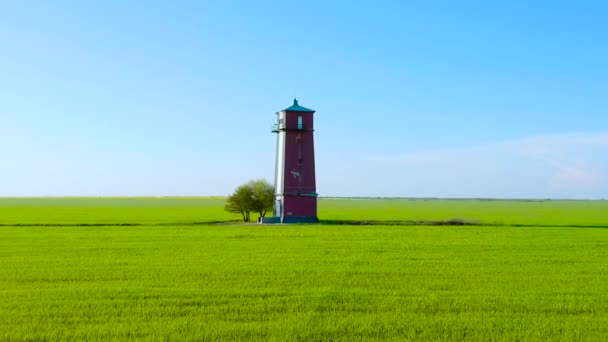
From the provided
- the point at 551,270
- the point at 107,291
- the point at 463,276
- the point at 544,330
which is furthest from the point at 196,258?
the point at 544,330

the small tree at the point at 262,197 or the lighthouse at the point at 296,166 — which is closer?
the lighthouse at the point at 296,166

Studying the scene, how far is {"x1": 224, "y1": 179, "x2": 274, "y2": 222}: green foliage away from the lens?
201 ft

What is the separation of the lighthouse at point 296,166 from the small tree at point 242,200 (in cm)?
832

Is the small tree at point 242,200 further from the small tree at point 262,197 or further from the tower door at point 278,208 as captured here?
the tower door at point 278,208

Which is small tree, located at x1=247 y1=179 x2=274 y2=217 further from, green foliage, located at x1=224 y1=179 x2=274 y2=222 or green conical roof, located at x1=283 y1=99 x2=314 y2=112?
green conical roof, located at x1=283 y1=99 x2=314 y2=112

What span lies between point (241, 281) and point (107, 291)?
11.8 feet

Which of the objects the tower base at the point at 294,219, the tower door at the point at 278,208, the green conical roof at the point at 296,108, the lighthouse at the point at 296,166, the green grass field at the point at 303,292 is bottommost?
the green grass field at the point at 303,292

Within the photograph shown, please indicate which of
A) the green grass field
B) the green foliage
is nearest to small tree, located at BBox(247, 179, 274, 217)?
the green foliage

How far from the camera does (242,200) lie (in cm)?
6131

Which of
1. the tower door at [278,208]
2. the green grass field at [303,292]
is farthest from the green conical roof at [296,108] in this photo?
the green grass field at [303,292]

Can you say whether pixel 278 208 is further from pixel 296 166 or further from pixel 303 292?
pixel 303 292

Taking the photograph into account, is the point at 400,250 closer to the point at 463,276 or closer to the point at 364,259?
the point at 364,259

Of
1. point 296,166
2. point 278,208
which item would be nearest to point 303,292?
point 296,166

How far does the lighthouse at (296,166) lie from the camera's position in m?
52.3
